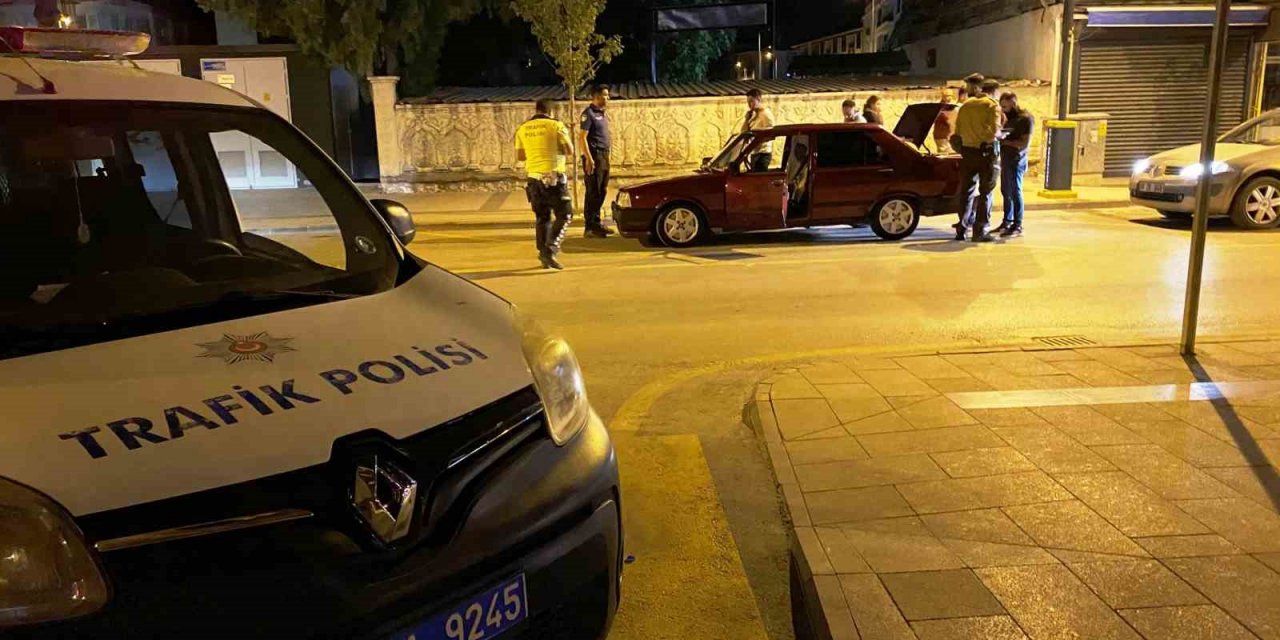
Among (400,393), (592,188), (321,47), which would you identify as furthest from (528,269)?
(321,47)

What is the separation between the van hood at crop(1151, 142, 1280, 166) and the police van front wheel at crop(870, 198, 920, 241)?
3449 millimetres

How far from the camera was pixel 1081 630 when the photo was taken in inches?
121

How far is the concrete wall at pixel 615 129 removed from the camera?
18453 millimetres

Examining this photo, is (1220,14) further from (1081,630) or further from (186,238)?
(186,238)

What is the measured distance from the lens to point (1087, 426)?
4.89 meters

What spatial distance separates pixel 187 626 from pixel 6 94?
187 cm

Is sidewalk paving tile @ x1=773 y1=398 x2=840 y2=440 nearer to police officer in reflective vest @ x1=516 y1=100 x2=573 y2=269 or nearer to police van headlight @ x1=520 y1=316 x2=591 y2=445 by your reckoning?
police van headlight @ x1=520 y1=316 x2=591 y2=445

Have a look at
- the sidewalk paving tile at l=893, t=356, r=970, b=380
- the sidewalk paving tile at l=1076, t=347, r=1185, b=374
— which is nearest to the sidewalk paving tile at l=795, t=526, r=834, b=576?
the sidewalk paving tile at l=893, t=356, r=970, b=380

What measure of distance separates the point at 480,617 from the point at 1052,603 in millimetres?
1995

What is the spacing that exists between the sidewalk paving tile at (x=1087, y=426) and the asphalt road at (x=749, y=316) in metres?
1.50

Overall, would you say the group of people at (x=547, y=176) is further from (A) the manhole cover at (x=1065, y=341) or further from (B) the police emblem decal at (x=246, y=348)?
(B) the police emblem decal at (x=246, y=348)

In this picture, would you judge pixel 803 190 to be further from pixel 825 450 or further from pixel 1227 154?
pixel 825 450

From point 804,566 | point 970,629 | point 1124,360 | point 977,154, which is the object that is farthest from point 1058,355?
point 977,154

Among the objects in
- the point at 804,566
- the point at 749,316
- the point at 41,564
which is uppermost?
the point at 41,564
